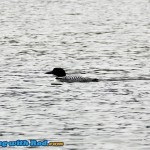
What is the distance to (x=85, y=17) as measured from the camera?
298 ft

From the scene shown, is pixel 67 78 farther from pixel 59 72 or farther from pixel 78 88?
pixel 78 88

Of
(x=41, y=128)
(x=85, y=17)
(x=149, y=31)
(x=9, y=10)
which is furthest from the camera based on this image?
(x=9, y=10)

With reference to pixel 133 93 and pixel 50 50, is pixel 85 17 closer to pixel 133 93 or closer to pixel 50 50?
pixel 50 50

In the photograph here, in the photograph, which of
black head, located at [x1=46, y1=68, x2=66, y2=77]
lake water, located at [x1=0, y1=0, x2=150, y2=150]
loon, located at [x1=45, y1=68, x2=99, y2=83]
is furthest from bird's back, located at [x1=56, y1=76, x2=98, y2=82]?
black head, located at [x1=46, y1=68, x2=66, y2=77]

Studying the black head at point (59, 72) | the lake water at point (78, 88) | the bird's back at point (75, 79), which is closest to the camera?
the lake water at point (78, 88)

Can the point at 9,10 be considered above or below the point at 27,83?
below

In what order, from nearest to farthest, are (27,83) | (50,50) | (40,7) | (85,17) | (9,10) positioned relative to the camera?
1. (27,83)
2. (50,50)
3. (85,17)
4. (9,10)
5. (40,7)

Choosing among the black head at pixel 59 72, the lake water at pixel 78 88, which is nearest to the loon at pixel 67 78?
the black head at pixel 59 72

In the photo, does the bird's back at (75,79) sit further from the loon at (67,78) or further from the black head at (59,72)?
the black head at (59,72)

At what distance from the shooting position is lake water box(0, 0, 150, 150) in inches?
1106

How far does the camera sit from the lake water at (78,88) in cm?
2808

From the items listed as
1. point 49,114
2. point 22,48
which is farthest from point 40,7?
point 49,114

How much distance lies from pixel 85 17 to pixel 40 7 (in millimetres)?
21369

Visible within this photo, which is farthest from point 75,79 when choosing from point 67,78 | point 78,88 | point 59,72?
point 59,72
